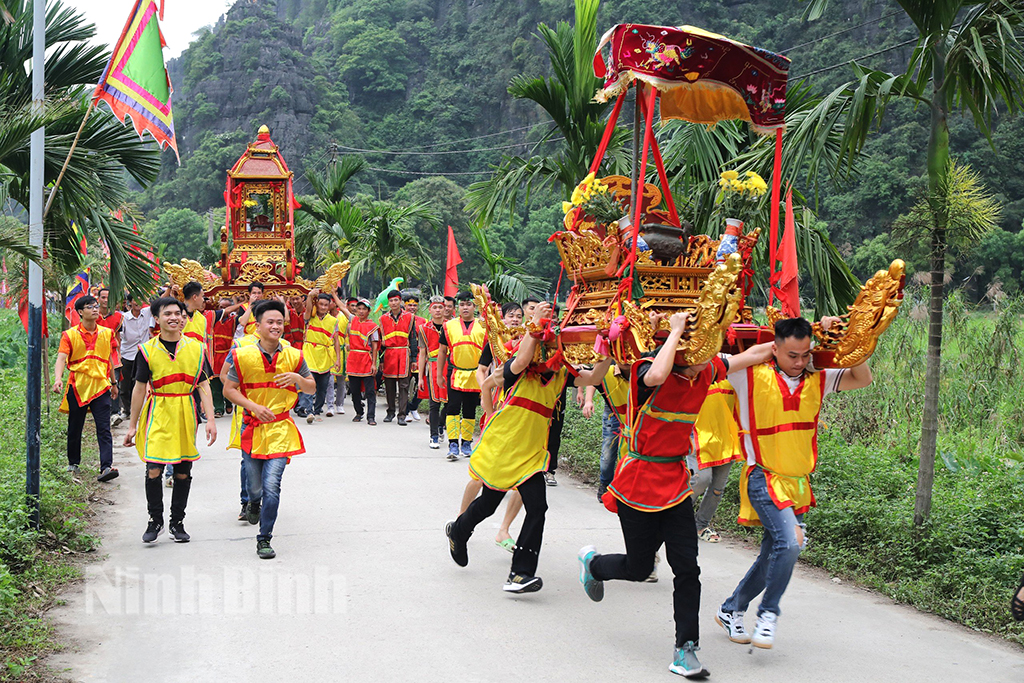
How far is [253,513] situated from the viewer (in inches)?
293

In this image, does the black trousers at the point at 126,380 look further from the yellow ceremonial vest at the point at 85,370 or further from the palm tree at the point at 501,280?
the palm tree at the point at 501,280

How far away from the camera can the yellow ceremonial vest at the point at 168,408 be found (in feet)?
22.4

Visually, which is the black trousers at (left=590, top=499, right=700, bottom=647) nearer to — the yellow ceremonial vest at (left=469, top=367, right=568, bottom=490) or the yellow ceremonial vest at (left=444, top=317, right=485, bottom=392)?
the yellow ceremonial vest at (left=469, top=367, right=568, bottom=490)

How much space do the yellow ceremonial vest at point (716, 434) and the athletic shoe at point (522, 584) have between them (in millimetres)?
1576

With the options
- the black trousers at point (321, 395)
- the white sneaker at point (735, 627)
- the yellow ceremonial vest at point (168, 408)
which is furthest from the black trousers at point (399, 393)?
the white sneaker at point (735, 627)

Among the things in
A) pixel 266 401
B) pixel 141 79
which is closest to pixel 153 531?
pixel 266 401

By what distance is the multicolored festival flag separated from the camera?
7.42 meters

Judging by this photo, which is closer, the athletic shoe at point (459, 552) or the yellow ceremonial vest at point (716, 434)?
the athletic shoe at point (459, 552)

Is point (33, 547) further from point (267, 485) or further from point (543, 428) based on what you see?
point (543, 428)

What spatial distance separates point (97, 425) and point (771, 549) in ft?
23.2

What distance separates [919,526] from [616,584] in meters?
2.28

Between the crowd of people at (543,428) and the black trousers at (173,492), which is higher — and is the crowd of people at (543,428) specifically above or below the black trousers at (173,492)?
above

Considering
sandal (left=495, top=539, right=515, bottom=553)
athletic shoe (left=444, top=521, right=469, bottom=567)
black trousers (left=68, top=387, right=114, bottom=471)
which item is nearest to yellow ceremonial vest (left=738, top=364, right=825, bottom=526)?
athletic shoe (left=444, top=521, right=469, bottom=567)

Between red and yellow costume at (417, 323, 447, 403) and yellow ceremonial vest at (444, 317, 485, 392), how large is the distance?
70 cm
